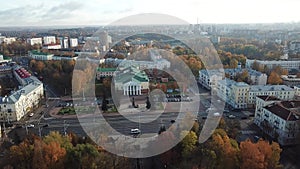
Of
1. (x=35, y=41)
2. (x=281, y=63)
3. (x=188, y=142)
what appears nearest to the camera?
(x=188, y=142)

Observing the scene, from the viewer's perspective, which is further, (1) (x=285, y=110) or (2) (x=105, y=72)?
(2) (x=105, y=72)

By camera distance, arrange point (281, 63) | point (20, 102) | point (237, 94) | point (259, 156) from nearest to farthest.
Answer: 1. point (259, 156)
2. point (20, 102)
3. point (237, 94)
4. point (281, 63)

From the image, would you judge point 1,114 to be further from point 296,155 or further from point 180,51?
point 180,51

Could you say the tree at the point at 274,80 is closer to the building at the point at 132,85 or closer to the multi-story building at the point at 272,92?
the multi-story building at the point at 272,92

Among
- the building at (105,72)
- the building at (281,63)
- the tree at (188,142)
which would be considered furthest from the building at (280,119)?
the building at (281,63)

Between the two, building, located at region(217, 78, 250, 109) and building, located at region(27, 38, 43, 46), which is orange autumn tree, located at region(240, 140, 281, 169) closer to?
building, located at region(217, 78, 250, 109)

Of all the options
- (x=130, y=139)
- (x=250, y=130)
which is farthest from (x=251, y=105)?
(x=130, y=139)

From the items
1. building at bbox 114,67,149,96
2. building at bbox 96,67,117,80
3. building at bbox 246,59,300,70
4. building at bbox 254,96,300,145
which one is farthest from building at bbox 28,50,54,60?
building at bbox 254,96,300,145

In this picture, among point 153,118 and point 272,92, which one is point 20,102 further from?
point 272,92

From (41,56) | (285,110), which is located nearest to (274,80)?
(285,110)

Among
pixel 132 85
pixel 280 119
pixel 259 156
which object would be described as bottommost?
pixel 259 156
